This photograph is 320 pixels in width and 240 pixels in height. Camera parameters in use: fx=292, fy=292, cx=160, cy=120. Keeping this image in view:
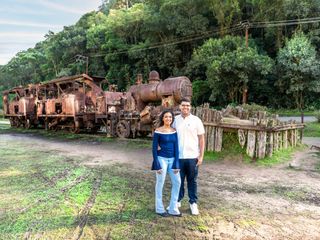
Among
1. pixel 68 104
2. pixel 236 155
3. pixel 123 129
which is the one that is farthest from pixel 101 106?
pixel 236 155

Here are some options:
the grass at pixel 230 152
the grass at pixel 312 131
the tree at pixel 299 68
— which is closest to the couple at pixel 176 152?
the grass at pixel 230 152

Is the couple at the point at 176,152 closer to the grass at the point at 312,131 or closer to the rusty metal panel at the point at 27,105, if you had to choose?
the grass at the point at 312,131

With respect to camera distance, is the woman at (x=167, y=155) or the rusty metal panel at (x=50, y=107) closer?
the woman at (x=167, y=155)

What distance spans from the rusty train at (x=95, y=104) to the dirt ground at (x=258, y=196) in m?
4.22

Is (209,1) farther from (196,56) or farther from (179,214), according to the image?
(179,214)

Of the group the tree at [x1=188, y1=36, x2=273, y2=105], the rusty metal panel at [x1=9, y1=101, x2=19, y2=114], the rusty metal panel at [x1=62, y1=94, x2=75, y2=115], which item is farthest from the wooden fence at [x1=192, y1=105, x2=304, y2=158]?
the rusty metal panel at [x1=9, y1=101, x2=19, y2=114]

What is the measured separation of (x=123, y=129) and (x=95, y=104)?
4329 millimetres

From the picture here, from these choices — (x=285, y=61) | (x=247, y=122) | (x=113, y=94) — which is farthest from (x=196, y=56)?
(x=247, y=122)

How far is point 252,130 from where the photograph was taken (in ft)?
28.3

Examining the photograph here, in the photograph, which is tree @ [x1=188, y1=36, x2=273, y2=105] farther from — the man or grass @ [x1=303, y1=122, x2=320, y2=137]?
the man

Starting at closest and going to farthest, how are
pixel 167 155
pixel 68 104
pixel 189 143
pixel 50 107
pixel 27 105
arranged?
pixel 167 155 → pixel 189 143 → pixel 68 104 → pixel 50 107 → pixel 27 105

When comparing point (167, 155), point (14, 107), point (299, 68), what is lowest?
point (167, 155)

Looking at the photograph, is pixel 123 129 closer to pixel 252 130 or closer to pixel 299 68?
pixel 252 130

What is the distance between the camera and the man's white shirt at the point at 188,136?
186 inches
